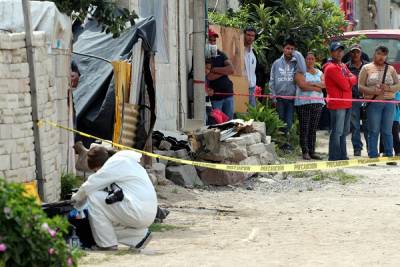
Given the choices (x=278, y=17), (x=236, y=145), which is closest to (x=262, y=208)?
(x=236, y=145)

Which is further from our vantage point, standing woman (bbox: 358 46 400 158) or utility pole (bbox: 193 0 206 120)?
utility pole (bbox: 193 0 206 120)

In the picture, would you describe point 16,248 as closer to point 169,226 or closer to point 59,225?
point 59,225

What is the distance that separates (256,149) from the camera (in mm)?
14617

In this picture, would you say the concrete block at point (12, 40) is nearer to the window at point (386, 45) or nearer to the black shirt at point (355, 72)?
the black shirt at point (355, 72)

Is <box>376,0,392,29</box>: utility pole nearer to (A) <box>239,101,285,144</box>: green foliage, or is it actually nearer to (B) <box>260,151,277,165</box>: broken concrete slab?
(A) <box>239,101,285,144</box>: green foliage

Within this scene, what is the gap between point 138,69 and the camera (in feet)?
42.7

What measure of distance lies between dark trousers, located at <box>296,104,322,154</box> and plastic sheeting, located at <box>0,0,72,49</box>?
628cm

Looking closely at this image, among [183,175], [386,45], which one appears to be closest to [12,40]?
[183,175]

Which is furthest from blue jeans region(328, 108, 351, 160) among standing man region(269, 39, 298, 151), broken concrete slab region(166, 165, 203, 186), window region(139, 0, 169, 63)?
broken concrete slab region(166, 165, 203, 186)

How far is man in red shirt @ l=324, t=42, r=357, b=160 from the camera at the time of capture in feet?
50.7

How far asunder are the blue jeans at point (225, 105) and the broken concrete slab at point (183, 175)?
3.58 metres

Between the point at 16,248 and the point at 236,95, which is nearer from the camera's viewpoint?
the point at 16,248

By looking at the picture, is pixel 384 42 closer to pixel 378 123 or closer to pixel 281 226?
pixel 378 123

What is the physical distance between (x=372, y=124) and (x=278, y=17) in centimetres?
547
